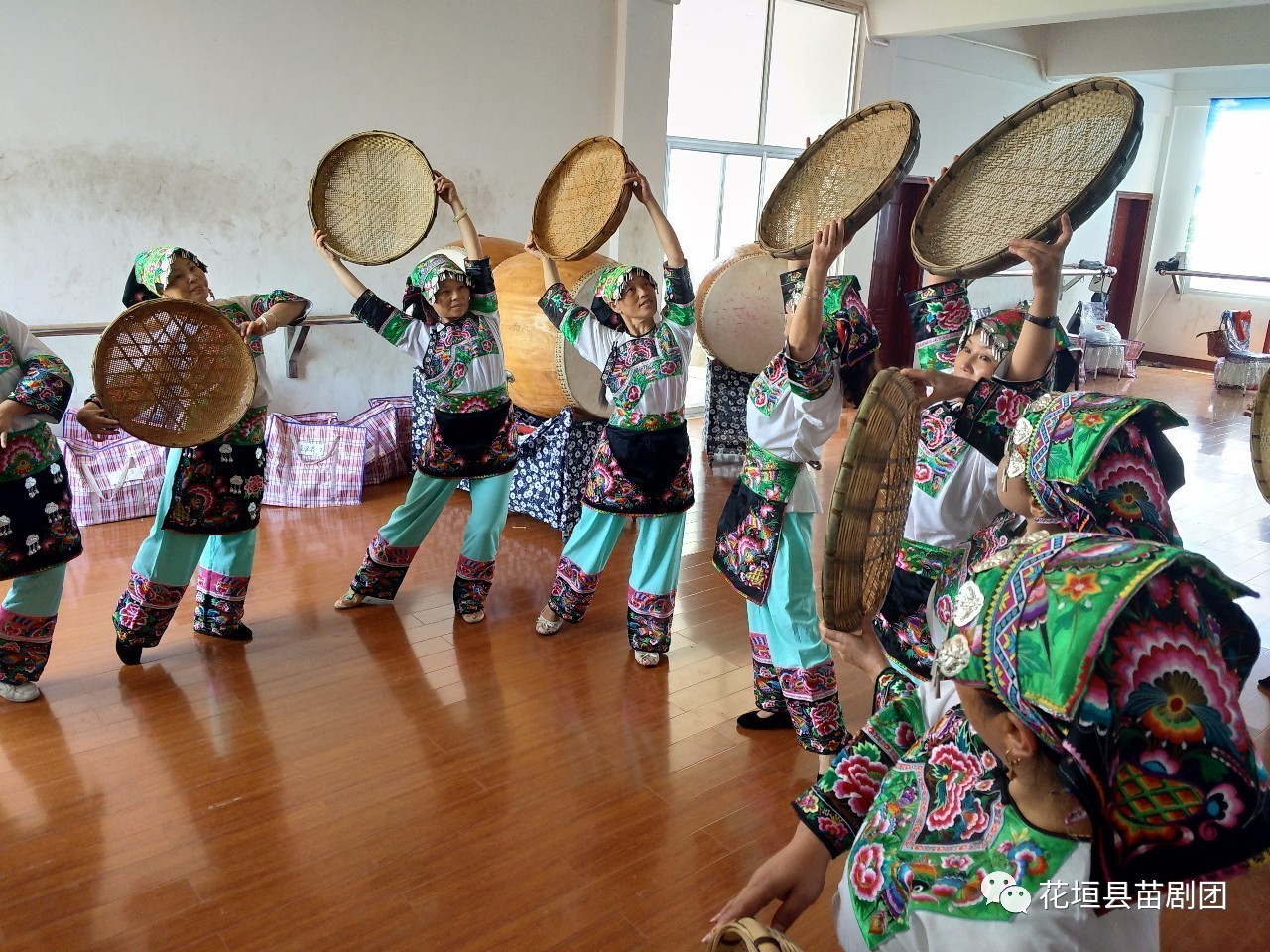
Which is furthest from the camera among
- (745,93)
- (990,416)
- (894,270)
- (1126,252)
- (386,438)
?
(1126,252)

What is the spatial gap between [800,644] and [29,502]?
2.27 meters

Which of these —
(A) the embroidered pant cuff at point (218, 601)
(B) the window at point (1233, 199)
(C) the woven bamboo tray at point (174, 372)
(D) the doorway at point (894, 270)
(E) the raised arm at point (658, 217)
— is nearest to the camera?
(C) the woven bamboo tray at point (174, 372)

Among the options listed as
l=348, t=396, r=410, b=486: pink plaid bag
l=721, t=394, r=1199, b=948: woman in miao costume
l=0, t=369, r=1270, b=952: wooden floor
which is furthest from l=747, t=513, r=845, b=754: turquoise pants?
l=348, t=396, r=410, b=486: pink plaid bag

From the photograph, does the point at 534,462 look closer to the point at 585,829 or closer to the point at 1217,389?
the point at 585,829

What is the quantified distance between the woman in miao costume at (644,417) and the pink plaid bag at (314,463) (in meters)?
2.18

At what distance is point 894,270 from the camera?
988cm

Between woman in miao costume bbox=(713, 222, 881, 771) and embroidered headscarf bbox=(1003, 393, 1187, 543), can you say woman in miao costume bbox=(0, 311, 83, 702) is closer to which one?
woman in miao costume bbox=(713, 222, 881, 771)

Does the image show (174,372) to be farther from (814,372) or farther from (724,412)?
(724,412)

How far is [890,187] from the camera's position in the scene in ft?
8.08

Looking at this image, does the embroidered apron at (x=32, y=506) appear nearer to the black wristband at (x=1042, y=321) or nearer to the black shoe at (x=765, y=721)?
the black shoe at (x=765, y=721)

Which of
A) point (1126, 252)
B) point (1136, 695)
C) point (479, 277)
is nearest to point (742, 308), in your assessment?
point (479, 277)

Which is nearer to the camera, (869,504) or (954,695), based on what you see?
(954,695)

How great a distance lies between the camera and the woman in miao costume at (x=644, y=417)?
341 cm

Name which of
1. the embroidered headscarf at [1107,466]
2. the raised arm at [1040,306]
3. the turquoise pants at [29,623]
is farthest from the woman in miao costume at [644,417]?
the embroidered headscarf at [1107,466]
